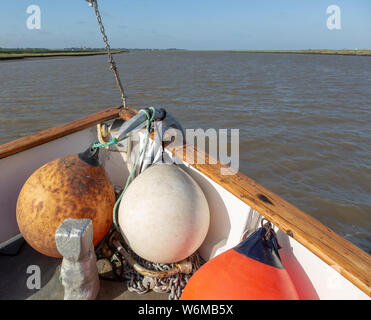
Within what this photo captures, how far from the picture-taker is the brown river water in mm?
4841

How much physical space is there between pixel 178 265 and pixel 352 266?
3.59ft

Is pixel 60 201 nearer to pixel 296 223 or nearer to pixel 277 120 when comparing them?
pixel 296 223

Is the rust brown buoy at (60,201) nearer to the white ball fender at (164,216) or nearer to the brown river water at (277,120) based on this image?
the white ball fender at (164,216)

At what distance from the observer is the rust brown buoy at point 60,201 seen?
1.75 meters

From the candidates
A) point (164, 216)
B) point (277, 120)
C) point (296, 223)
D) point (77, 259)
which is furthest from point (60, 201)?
point (277, 120)

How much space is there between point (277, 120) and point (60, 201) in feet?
25.3

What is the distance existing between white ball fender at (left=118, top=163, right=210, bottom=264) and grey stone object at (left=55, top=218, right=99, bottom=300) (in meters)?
0.27

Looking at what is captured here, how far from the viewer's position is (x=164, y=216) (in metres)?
1.65

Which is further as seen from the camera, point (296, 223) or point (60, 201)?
point (60, 201)

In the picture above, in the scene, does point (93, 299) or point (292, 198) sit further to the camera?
point (292, 198)

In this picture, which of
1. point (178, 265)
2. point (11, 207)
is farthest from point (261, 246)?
point (11, 207)

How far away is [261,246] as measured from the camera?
1471 millimetres

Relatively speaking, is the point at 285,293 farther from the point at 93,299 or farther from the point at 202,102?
the point at 202,102

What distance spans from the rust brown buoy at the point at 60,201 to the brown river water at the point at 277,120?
365cm
